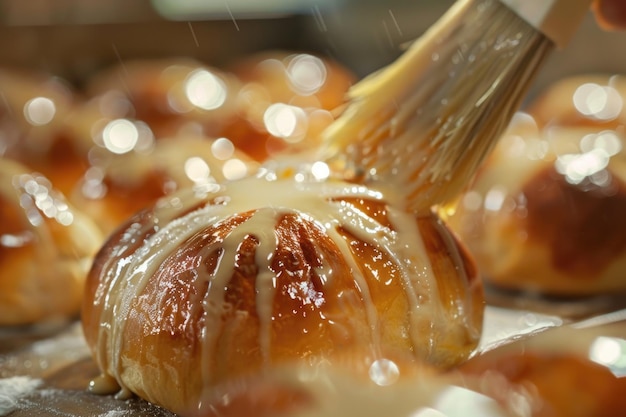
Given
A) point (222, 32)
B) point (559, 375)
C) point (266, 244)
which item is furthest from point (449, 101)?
point (222, 32)

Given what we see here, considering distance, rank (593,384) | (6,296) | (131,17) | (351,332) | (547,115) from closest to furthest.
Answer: (593,384) < (351,332) < (6,296) < (547,115) < (131,17)

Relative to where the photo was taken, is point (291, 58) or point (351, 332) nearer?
point (351, 332)

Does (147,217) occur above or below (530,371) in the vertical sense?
above

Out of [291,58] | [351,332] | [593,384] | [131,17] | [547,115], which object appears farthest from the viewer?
[131,17]

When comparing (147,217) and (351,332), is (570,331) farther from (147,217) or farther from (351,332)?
(147,217)

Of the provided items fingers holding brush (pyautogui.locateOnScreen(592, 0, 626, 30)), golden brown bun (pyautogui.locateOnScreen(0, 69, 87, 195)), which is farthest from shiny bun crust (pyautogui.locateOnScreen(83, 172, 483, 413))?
golden brown bun (pyautogui.locateOnScreen(0, 69, 87, 195))

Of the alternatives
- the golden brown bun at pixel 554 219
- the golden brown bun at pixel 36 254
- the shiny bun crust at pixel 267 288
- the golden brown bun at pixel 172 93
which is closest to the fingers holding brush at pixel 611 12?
the golden brown bun at pixel 554 219

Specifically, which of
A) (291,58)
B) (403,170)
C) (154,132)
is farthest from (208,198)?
(291,58)
